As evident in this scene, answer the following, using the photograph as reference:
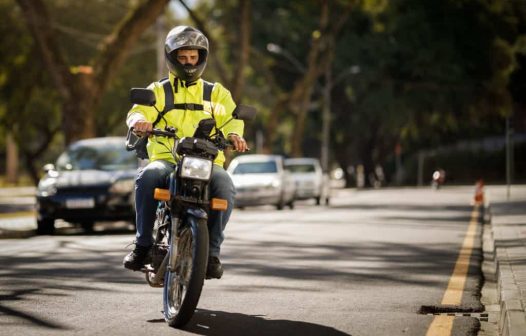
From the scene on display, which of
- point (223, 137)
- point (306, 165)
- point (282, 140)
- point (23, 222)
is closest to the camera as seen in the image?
point (223, 137)

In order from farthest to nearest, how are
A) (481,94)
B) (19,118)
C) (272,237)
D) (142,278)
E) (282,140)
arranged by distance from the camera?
1. (282,140)
2. (481,94)
3. (19,118)
4. (272,237)
5. (142,278)

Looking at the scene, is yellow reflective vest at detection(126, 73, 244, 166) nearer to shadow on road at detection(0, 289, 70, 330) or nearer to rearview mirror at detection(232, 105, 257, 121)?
rearview mirror at detection(232, 105, 257, 121)

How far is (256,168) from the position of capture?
31266 mm

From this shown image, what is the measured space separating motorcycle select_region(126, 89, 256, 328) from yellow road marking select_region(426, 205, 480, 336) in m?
1.57

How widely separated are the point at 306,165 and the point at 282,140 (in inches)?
2369

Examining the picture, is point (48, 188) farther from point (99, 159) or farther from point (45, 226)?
point (99, 159)

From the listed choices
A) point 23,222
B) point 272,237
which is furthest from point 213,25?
point 272,237

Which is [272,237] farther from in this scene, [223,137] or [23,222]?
[223,137]

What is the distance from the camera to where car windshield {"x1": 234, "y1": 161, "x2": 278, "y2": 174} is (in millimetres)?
31016

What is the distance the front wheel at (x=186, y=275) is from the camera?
679cm

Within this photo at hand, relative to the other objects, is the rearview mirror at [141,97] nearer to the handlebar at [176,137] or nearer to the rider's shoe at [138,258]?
the handlebar at [176,137]

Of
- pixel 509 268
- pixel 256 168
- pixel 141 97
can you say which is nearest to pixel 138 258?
pixel 141 97

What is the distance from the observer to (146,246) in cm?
769

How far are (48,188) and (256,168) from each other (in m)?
13.6
